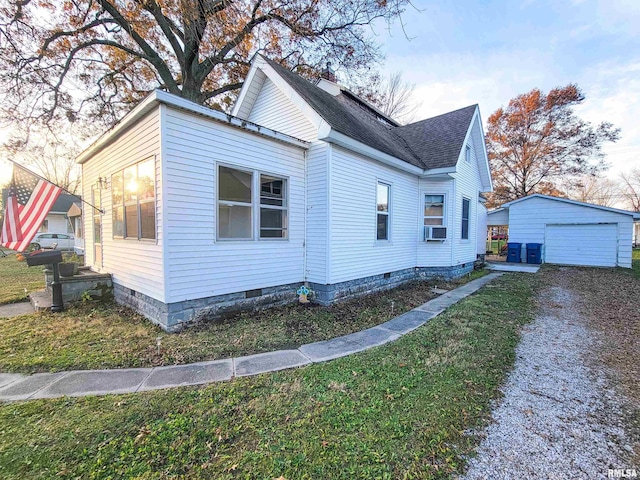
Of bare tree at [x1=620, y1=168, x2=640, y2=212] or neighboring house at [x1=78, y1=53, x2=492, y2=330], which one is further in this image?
bare tree at [x1=620, y1=168, x2=640, y2=212]

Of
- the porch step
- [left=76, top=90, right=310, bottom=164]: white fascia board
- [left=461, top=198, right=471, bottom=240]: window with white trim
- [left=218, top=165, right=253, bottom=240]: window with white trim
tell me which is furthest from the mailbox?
[left=461, top=198, right=471, bottom=240]: window with white trim

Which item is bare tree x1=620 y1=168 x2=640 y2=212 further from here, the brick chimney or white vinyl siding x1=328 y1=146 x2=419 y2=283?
white vinyl siding x1=328 y1=146 x2=419 y2=283

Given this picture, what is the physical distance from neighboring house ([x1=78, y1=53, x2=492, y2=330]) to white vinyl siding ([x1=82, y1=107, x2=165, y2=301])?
0.04m

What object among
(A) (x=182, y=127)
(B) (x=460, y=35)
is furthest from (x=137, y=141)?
(B) (x=460, y=35)

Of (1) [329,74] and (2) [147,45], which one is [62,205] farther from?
(1) [329,74]

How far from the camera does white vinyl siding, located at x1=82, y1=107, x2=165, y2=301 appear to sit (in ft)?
15.4

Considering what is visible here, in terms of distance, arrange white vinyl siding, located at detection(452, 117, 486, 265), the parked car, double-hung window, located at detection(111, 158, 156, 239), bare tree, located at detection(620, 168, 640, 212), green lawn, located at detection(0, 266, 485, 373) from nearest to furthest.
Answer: green lawn, located at detection(0, 266, 485, 373) → double-hung window, located at detection(111, 158, 156, 239) → white vinyl siding, located at detection(452, 117, 486, 265) → the parked car → bare tree, located at detection(620, 168, 640, 212)

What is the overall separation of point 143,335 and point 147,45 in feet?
41.8

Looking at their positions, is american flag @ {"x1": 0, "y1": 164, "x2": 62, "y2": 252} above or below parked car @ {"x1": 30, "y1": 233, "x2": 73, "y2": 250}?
above

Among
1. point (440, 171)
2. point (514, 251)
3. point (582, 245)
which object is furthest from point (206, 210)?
point (582, 245)

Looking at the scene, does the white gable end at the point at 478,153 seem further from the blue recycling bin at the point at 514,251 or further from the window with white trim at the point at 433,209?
the blue recycling bin at the point at 514,251

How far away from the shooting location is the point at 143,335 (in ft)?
14.7

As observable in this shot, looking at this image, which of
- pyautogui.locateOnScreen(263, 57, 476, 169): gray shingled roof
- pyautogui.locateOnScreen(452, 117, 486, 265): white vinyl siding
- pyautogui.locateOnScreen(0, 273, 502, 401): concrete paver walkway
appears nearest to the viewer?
pyautogui.locateOnScreen(0, 273, 502, 401): concrete paver walkway

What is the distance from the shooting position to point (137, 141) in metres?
5.29
